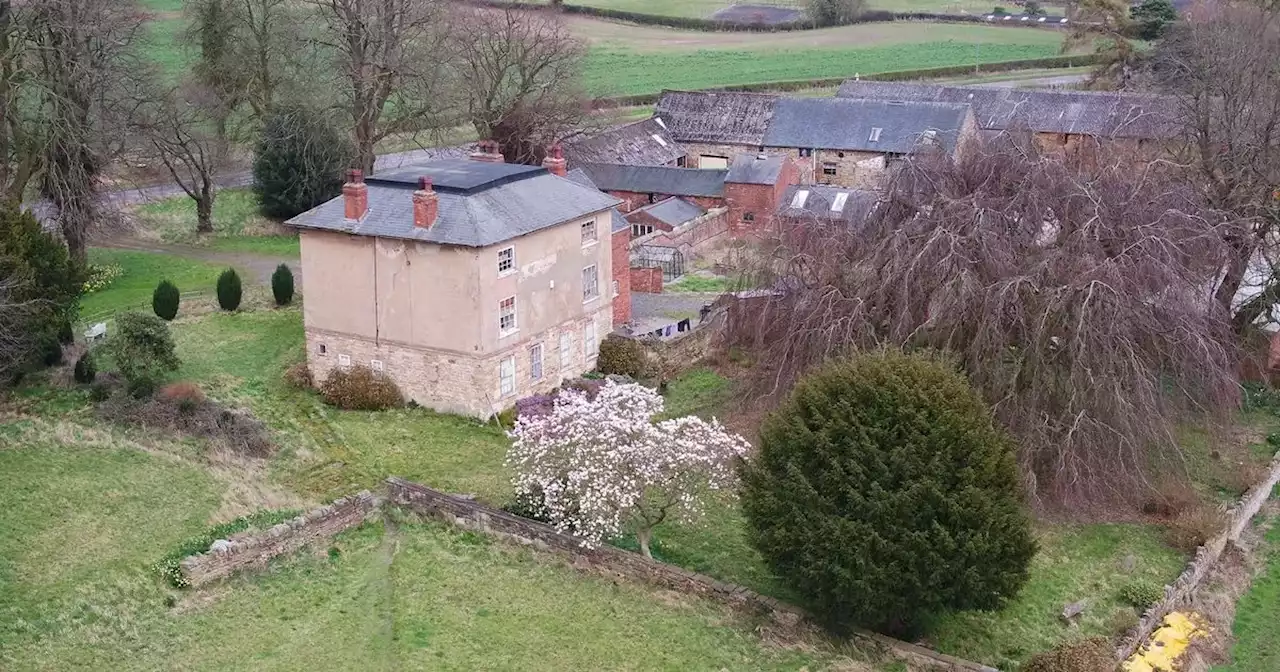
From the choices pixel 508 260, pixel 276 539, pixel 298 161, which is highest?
pixel 508 260

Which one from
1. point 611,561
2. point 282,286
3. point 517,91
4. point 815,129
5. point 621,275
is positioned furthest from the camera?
point 815,129

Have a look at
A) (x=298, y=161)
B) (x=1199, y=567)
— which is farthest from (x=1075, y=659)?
(x=298, y=161)

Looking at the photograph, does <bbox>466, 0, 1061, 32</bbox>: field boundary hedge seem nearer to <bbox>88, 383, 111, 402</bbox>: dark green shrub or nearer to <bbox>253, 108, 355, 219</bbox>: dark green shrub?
<bbox>253, 108, 355, 219</bbox>: dark green shrub

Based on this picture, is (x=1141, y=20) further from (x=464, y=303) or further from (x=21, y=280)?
(x=21, y=280)

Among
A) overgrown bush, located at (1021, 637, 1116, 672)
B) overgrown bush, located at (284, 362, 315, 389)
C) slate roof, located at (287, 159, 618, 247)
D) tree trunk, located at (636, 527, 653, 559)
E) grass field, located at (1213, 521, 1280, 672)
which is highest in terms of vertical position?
slate roof, located at (287, 159, 618, 247)

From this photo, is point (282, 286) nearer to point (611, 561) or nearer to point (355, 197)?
point (355, 197)

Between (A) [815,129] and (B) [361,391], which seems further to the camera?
(A) [815,129]

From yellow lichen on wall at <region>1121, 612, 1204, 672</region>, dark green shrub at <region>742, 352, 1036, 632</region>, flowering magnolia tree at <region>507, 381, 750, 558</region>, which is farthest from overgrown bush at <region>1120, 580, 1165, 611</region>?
flowering magnolia tree at <region>507, 381, 750, 558</region>

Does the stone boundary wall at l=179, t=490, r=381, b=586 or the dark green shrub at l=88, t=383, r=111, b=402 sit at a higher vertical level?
the dark green shrub at l=88, t=383, r=111, b=402
